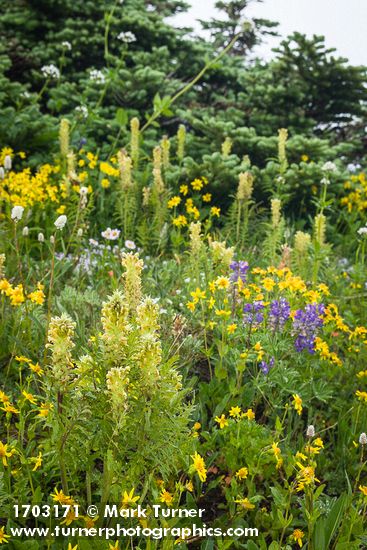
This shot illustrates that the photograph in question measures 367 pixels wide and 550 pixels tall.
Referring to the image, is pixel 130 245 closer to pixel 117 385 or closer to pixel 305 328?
pixel 305 328

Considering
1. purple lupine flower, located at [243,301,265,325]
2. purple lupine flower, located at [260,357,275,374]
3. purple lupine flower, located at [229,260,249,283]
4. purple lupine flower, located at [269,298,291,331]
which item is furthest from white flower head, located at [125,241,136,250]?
purple lupine flower, located at [260,357,275,374]

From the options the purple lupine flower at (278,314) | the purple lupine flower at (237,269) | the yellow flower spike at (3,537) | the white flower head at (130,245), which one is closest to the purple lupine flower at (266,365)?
the purple lupine flower at (278,314)

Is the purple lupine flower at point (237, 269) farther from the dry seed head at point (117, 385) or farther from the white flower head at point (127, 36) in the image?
the white flower head at point (127, 36)

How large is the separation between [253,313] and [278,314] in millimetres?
116

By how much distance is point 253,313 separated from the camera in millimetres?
2826

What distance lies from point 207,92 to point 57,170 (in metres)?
3.34

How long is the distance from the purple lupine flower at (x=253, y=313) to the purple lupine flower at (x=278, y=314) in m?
0.06

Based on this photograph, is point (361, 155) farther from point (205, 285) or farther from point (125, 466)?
point (125, 466)

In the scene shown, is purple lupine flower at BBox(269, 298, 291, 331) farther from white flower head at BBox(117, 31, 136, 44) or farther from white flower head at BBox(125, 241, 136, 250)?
white flower head at BBox(117, 31, 136, 44)

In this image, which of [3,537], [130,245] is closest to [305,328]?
[3,537]

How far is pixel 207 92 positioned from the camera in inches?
324

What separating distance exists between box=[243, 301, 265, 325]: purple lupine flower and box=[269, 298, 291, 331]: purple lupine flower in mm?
59

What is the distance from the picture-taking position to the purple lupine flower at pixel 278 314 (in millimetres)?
2791

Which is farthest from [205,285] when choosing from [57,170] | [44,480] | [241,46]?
[241,46]
